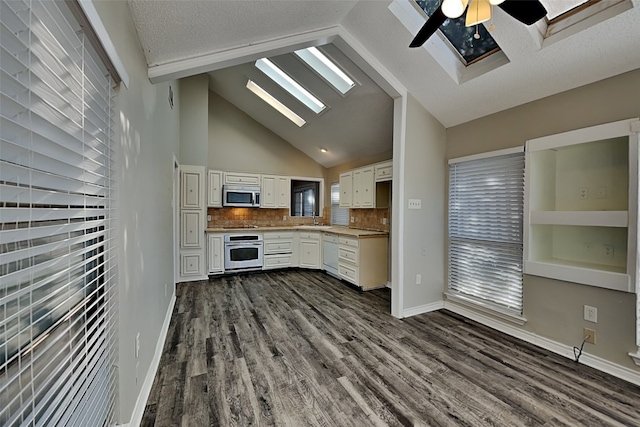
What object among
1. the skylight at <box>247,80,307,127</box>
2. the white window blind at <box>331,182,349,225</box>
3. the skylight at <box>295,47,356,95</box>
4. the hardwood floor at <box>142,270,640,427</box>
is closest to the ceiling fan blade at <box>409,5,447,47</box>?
the skylight at <box>295,47,356,95</box>

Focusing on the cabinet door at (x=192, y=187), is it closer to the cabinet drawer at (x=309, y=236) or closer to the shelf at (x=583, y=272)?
the cabinet drawer at (x=309, y=236)

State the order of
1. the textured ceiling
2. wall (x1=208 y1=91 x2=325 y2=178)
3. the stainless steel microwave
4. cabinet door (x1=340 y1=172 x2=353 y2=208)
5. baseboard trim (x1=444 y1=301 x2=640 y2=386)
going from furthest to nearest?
wall (x1=208 y1=91 x2=325 y2=178)
the stainless steel microwave
cabinet door (x1=340 y1=172 x2=353 y2=208)
baseboard trim (x1=444 y1=301 x2=640 y2=386)
the textured ceiling

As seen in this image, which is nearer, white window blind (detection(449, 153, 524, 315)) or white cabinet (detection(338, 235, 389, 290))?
white window blind (detection(449, 153, 524, 315))

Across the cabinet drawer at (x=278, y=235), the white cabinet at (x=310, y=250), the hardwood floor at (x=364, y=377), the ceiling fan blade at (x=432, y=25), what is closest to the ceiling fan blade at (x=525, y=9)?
the ceiling fan blade at (x=432, y=25)

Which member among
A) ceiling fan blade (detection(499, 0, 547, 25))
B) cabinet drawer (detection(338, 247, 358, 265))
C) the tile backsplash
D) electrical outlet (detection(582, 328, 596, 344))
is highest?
ceiling fan blade (detection(499, 0, 547, 25))

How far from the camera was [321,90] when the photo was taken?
4215mm

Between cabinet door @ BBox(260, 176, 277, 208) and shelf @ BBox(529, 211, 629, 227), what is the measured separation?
181 inches

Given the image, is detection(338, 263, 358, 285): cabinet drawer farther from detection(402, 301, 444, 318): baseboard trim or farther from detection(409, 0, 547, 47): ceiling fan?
detection(409, 0, 547, 47): ceiling fan

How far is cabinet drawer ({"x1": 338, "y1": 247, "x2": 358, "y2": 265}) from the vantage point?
4.52m

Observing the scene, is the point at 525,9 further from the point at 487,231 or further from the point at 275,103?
the point at 275,103

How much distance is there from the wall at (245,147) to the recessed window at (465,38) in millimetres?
4173

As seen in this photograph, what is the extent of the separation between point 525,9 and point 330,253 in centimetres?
431

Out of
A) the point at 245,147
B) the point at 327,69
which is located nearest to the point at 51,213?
the point at 327,69

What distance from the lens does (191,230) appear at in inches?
193
